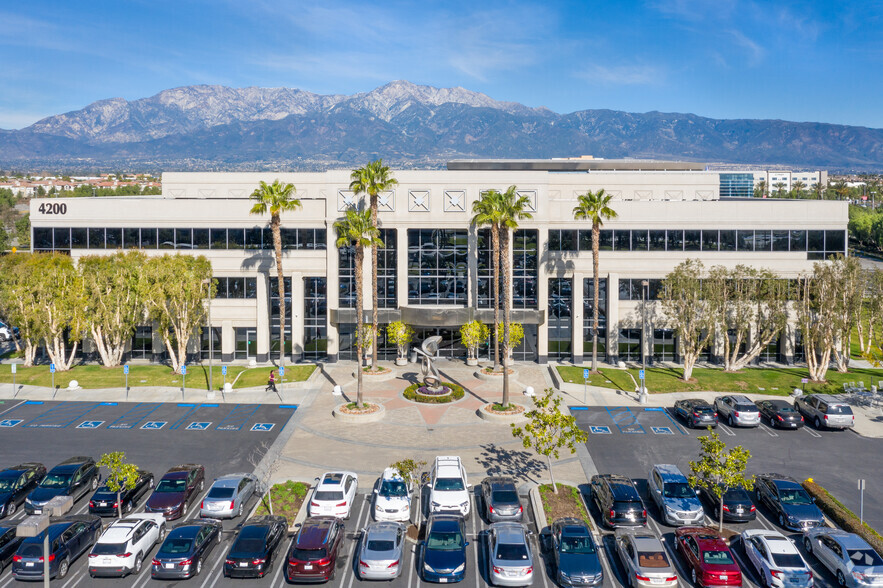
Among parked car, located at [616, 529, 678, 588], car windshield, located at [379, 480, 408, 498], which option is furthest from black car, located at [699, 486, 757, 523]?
car windshield, located at [379, 480, 408, 498]

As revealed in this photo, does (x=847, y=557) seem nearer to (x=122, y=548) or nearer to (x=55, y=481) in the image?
(x=122, y=548)

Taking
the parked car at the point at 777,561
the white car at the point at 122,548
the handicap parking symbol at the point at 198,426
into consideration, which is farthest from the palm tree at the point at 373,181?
the parked car at the point at 777,561

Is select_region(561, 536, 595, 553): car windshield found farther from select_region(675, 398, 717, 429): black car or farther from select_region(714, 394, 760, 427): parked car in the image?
select_region(714, 394, 760, 427): parked car

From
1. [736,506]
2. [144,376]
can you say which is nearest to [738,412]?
[736,506]

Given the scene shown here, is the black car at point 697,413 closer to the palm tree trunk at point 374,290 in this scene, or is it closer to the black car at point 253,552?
the palm tree trunk at point 374,290

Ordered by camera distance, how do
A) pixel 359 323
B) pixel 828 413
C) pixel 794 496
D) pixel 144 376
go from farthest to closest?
pixel 144 376
pixel 359 323
pixel 828 413
pixel 794 496

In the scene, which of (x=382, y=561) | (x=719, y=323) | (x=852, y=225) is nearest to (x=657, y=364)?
(x=719, y=323)
